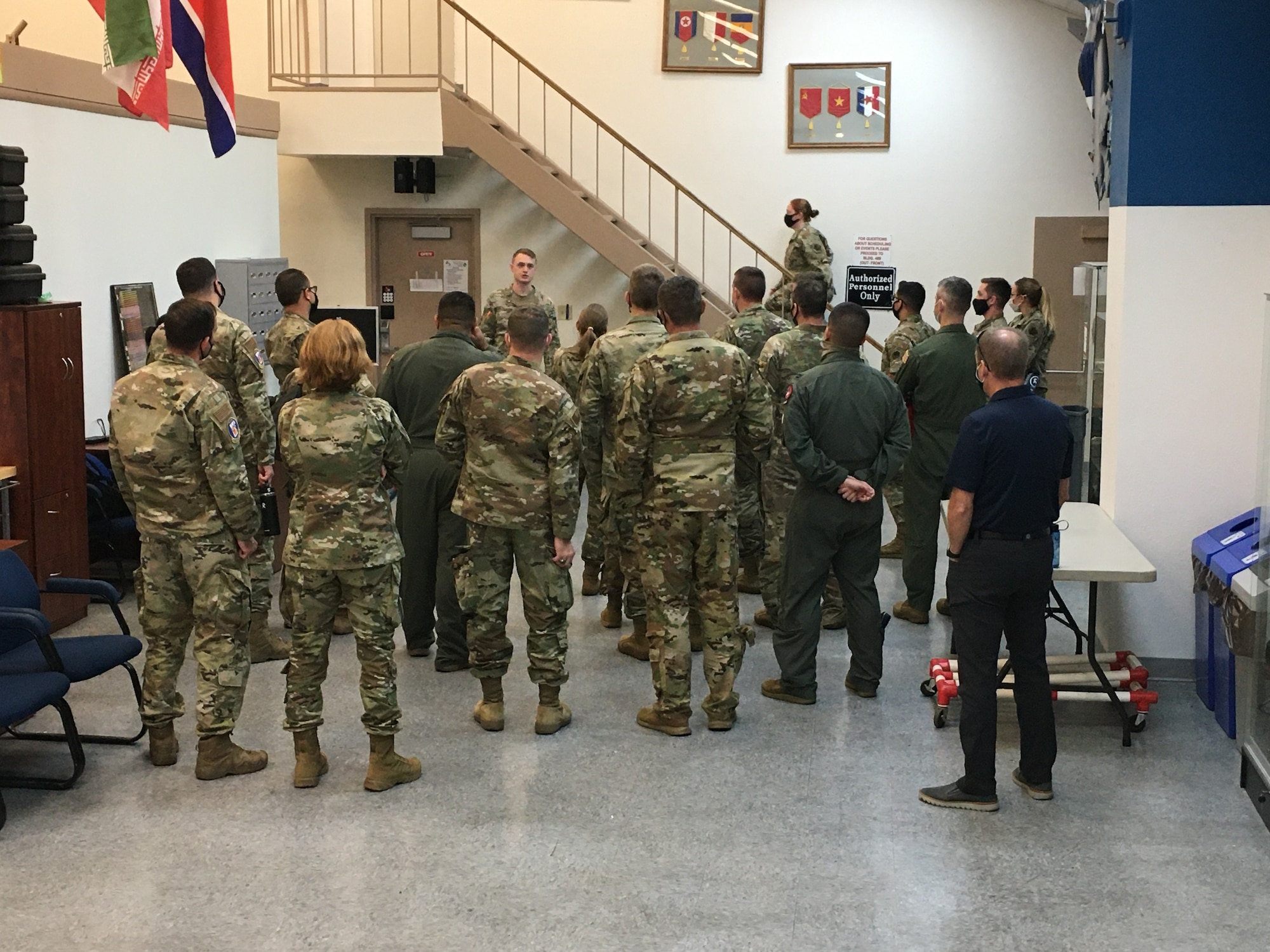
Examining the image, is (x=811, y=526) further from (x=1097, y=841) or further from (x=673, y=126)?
(x=673, y=126)

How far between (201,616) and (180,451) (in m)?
0.62

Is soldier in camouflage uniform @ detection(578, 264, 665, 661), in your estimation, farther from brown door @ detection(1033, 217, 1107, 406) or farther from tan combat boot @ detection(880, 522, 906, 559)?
brown door @ detection(1033, 217, 1107, 406)

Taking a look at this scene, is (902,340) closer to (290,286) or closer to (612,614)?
(612,614)

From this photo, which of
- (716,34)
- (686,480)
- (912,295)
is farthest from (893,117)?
(686,480)

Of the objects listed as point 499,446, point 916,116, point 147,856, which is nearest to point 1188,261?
point 499,446

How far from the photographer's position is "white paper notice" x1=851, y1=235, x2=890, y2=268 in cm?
1300

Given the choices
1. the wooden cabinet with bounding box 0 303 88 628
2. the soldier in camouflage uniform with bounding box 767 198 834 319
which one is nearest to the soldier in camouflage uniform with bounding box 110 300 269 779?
the wooden cabinet with bounding box 0 303 88 628

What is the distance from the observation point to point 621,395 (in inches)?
256

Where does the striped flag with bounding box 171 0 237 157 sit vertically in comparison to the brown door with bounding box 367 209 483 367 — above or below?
above

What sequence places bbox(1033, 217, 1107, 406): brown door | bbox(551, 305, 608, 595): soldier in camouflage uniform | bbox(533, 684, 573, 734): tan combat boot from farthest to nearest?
bbox(1033, 217, 1107, 406): brown door → bbox(551, 305, 608, 595): soldier in camouflage uniform → bbox(533, 684, 573, 734): tan combat boot

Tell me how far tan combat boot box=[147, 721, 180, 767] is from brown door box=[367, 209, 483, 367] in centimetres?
836

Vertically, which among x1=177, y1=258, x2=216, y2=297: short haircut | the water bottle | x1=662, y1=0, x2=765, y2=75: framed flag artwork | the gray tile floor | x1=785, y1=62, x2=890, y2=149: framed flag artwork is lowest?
the gray tile floor

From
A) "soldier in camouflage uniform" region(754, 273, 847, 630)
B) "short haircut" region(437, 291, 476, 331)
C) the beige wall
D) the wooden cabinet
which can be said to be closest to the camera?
"short haircut" region(437, 291, 476, 331)

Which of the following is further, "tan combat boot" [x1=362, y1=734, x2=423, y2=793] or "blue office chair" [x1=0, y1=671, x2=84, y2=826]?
"tan combat boot" [x1=362, y1=734, x2=423, y2=793]
